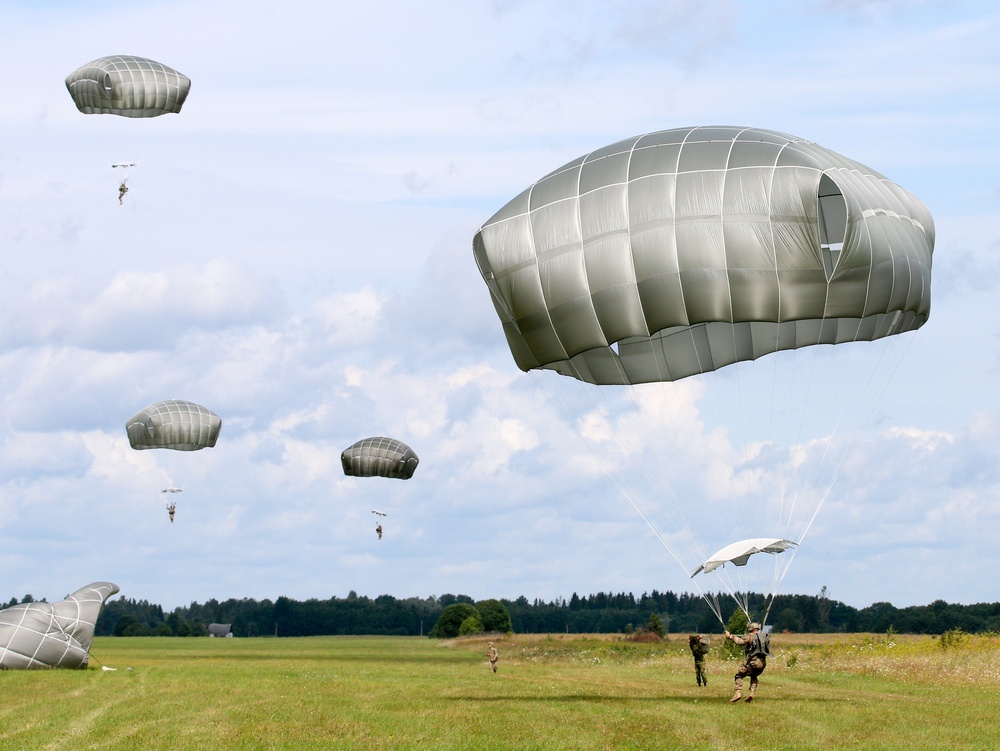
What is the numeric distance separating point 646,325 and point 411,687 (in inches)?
565

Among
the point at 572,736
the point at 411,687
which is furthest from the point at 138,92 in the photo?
the point at 572,736

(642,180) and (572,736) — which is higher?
(642,180)

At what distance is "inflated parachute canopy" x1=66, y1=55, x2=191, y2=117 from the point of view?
4766 cm

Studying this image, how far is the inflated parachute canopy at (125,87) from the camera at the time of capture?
156 ft

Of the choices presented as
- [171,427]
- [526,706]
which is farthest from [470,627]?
[526,706]

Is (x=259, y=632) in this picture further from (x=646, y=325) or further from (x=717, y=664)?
(x=646, y=325)

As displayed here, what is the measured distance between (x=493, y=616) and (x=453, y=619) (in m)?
3.51

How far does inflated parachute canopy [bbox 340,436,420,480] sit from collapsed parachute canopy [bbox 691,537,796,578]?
3217 centimetres

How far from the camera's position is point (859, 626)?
388ft

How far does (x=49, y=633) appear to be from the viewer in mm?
39281

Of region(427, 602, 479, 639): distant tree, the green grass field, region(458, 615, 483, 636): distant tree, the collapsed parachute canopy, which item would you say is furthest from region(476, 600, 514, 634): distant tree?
the collapsed parachute canopy

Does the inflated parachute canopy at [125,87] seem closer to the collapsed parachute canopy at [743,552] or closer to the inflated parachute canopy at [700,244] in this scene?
the inflated parachute canopy at [700,244]

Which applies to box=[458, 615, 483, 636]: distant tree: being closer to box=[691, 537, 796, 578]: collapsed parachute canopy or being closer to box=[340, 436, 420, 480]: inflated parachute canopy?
box=[340, 436, 420, 480]: inflated parachute canopy

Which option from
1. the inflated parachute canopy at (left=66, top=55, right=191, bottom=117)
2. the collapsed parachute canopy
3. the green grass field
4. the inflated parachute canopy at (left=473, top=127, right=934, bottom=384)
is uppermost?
the inflated parachute canopy at (left=66, top=55, right=191, bottom=117)
